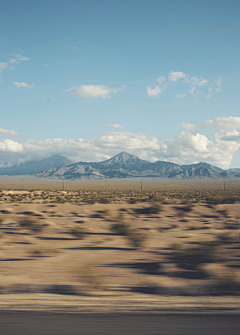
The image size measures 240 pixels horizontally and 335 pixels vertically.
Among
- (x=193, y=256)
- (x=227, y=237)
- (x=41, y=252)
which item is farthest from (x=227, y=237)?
(x=41, y=252)

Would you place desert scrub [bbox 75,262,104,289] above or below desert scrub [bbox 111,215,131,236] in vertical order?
above

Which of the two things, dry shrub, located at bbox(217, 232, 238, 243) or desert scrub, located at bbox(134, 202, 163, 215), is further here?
desert scrub, located at bbox(134, 202, 163, 215)

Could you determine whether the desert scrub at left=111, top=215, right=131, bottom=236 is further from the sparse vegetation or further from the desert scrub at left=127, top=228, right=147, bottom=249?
the desert scrub at left=127, top=228, right=147, bottom=249

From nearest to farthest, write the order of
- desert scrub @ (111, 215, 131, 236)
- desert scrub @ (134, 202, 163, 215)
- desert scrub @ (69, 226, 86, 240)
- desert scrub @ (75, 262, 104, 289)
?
desert scrub @ (75, 262, 104, 289), desert scrub @ (69, 226, 86, 240), desert scrub @ (111, 215, 131, 236), desert scrub @ (134, 202, 163, 215)

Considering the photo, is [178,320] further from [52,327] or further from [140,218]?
[140,218]

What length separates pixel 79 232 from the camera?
1244 centimetres

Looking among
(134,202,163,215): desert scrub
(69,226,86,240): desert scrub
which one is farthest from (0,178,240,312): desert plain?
(134,202,163,215): desert scrub

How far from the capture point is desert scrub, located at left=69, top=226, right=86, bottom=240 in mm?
11598

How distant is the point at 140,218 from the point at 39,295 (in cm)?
1241

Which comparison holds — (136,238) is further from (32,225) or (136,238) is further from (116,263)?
(32,225)

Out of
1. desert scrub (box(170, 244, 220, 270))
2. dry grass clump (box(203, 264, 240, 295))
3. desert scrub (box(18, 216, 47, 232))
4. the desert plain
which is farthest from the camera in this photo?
desert scrub (box(18, 216, 47, 232))

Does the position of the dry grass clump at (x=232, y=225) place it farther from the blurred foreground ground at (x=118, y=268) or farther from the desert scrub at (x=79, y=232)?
the desert scrub at (x=79, y=232)

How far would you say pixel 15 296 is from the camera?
17.0 ft

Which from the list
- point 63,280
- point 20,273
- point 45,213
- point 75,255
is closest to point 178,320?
point 63,280
